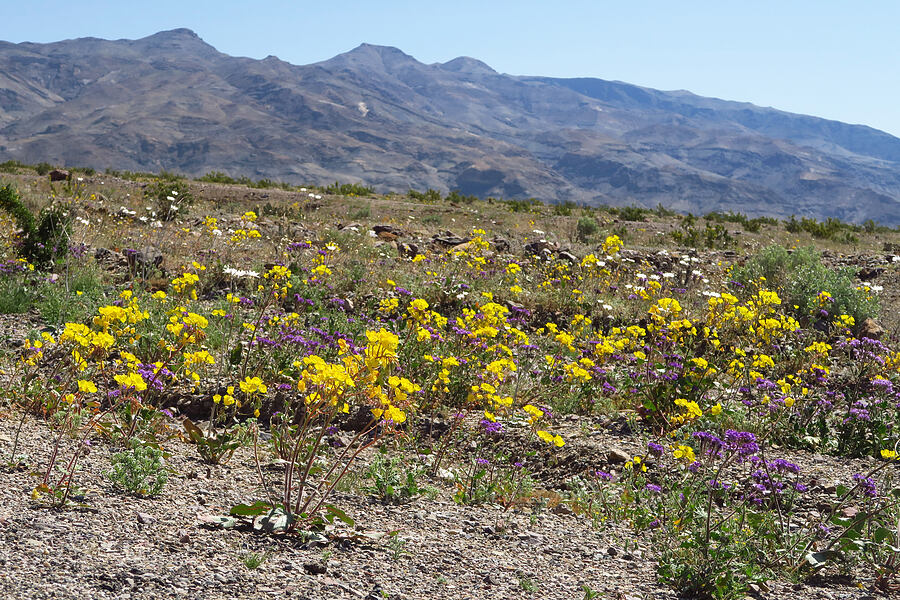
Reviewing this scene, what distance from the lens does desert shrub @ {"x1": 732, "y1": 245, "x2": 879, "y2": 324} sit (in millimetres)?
8594

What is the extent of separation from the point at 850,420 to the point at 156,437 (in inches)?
208

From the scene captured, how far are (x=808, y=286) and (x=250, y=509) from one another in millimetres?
8512

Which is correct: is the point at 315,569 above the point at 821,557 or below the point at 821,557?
below

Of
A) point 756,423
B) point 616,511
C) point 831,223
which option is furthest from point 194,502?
point 831,223

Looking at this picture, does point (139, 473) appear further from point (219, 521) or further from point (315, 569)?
point (315, 569)

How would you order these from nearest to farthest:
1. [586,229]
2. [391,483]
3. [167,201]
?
[391,483] → [167,201] → [586,229]

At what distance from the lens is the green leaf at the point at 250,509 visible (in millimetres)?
3086

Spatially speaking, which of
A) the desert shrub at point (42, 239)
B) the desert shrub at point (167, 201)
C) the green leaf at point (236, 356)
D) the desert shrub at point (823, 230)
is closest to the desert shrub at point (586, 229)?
the desert shrub at point (823, 230)

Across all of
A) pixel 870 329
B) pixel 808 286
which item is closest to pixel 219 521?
pixel 870 329

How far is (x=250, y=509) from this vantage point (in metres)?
3.10

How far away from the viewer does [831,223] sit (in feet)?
75.8

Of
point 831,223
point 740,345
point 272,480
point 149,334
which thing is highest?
point 831,223

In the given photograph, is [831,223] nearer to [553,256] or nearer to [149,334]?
[553,256]

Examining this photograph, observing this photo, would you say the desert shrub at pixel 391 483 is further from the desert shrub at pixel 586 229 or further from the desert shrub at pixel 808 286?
the desert shrub at pixel 586 229
